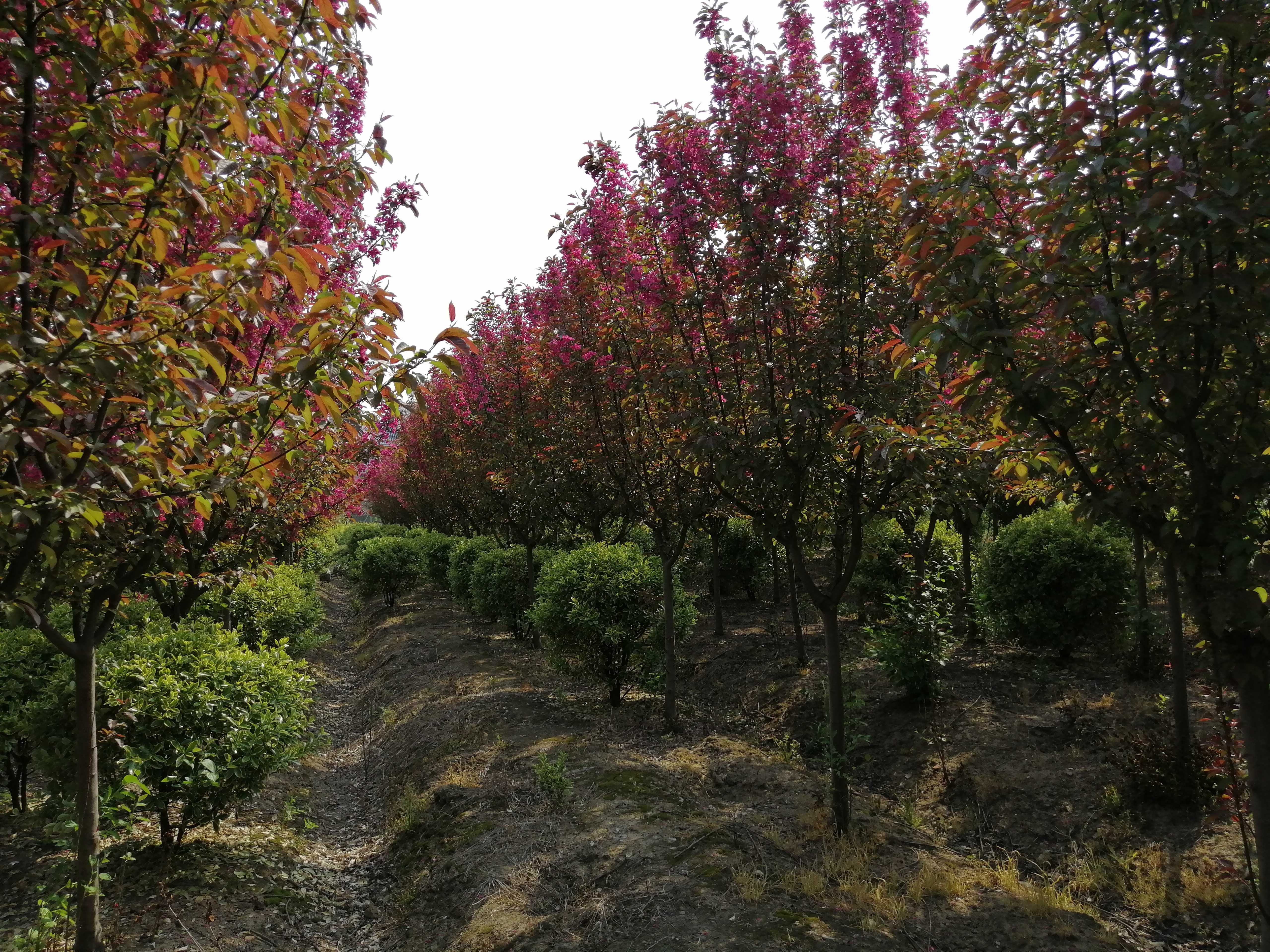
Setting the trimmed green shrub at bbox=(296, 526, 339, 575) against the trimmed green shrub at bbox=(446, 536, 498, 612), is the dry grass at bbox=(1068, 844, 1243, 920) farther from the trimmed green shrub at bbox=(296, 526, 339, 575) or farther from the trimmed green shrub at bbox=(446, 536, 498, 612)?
the trimmed green shrub at bbox=(446, 536, 498, 612)

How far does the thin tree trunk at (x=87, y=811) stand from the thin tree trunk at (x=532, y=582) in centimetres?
874

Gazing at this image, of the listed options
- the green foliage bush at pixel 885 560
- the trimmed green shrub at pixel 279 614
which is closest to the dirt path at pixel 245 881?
the trimmed green shrub at pixel 279 614

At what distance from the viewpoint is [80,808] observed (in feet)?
10.6

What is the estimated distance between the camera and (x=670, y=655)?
7.43 metres

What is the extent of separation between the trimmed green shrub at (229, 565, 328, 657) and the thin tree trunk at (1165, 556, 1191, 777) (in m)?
8.95

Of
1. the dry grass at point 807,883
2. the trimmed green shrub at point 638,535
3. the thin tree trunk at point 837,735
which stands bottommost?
the dry grass at point 807,883

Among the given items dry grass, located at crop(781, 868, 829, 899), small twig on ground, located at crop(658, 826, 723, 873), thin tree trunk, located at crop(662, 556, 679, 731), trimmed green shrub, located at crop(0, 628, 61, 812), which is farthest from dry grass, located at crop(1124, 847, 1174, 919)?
trimmed green shrub, located at crop(0, 628, 61, 812)

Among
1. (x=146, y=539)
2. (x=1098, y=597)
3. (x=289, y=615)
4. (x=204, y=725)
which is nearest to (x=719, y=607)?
(x=1098, y=597)

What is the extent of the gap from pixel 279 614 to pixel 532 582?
4017 mm

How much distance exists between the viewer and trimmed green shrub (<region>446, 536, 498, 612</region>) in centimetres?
1506

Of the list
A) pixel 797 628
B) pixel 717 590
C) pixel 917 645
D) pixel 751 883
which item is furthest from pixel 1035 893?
pixel 717 590

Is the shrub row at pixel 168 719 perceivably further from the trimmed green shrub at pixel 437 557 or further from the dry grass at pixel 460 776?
the trimmed green shrub at pixel 437 557

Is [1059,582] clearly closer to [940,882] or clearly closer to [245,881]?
[940,882]

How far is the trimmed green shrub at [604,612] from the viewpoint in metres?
8.02
